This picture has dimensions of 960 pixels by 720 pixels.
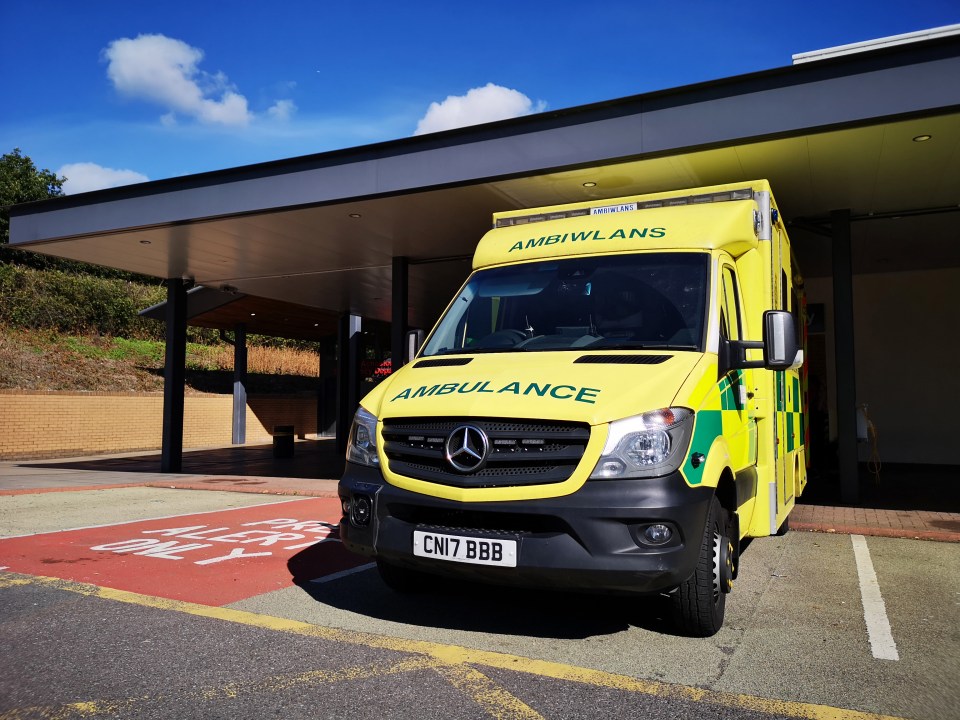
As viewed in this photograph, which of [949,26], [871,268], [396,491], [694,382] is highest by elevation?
[949,26]

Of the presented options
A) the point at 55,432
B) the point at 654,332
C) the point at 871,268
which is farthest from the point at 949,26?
the point at 55,432

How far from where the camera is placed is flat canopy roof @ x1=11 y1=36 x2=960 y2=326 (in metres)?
7.68

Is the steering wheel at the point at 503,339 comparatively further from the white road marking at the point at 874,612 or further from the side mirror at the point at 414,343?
the white road marking at the point at 874,612

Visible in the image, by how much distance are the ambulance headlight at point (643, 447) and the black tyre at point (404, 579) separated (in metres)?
1.96

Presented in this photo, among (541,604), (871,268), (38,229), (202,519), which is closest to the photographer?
(541,604)

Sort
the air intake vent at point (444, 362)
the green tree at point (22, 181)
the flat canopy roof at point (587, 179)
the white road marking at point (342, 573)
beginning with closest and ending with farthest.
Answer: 1. the air intake vent at point (444, 362)
2. the white road marking at point (342, 573)
3. the flat canopy roof at point (587, 179)
4. the green tree at point (22, 181)

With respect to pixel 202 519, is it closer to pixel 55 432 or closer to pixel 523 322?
pixel 523 322

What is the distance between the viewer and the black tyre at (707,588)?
162 inches

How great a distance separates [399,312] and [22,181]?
86.3 ft

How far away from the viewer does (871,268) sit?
15859 millimetres

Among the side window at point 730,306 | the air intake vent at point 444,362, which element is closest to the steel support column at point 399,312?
the air intake vent at point 444,362

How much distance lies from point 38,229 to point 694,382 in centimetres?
1291

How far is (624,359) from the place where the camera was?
14.0ft

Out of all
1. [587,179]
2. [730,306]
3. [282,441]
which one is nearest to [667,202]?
[730,306]
